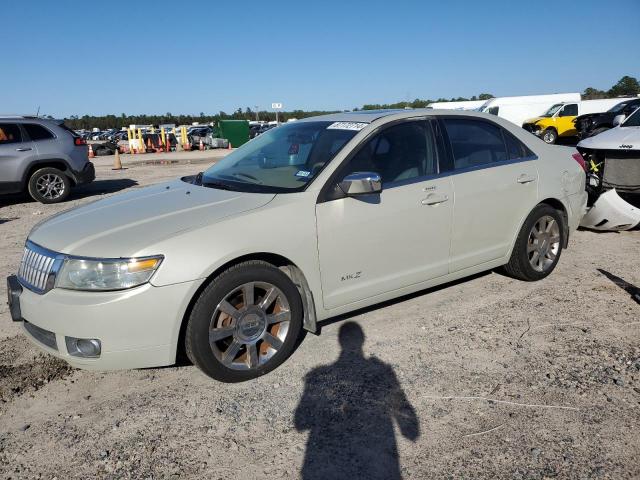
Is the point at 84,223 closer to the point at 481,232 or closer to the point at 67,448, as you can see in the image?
the point at 67,448

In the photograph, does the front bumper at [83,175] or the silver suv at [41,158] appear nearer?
the silver suv at [41,158]

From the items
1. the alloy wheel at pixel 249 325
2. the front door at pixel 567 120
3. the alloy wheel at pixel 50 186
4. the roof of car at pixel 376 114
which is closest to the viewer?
the alloy wheel at pixel 249 325

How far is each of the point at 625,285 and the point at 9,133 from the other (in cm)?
1044

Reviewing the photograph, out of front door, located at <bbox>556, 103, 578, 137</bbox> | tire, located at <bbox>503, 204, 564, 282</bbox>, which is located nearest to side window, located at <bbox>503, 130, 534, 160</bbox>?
tire, located at <bbox>503, 204, 564, 282</bbox>

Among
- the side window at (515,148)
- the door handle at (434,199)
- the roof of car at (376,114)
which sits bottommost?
the door handle at (434,199)

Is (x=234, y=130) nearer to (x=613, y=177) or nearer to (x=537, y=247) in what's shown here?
(x=613, y=177)

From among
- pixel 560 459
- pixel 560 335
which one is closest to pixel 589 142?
pixel 560 335

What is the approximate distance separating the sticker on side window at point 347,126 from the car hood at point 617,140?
15.0ft

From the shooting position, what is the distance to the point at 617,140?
6.75 m

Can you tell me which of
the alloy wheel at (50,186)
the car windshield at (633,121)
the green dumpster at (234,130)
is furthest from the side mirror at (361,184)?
the green dumpster at (234,130)

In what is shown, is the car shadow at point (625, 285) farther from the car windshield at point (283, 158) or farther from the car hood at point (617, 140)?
the car windshield at point (283, 158)

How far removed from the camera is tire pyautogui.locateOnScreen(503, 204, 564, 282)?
4.55 metres

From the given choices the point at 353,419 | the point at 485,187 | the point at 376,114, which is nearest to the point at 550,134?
the point at 485,187

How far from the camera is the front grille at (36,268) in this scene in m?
2.93
